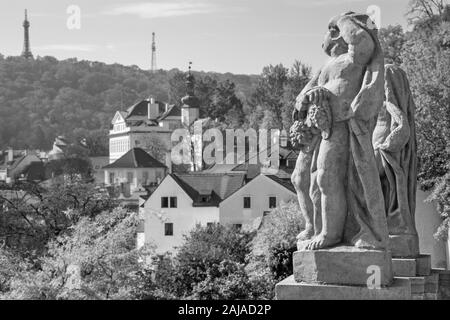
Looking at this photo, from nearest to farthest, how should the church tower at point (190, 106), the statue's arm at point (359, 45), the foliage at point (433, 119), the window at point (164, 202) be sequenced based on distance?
the statue's arm at point (359, 45), the foliage at point (433, 119), the window at point (164, 202), the church tower at point (190, 106)

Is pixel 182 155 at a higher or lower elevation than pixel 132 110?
lower

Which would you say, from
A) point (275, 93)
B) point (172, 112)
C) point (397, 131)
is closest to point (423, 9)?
point (397, 131)

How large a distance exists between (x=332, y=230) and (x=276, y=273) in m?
22.7

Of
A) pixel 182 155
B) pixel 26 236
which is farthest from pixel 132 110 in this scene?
pixel 26 236

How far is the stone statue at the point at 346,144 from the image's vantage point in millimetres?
9359

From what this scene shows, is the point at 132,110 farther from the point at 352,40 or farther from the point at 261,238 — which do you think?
the point at 352,40

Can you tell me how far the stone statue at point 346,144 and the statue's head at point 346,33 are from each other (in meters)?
0.01

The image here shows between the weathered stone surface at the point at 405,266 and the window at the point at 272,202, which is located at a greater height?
the window at the point at 272,202

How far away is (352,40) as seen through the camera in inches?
379

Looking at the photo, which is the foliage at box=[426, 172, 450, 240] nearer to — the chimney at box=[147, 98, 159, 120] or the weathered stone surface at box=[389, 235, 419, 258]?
the weathered stone surface at box=[389, 235, 419, 258]

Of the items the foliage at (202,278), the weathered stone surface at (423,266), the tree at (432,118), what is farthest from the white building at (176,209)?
the weathered stone surface at (423,266)

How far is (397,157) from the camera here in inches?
515

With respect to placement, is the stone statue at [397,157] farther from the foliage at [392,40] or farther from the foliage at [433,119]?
the foliage at [392,40]

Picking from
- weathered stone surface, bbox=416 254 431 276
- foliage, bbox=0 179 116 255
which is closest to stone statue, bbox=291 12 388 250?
weathered stone surface, bbox=416 254 431 276
